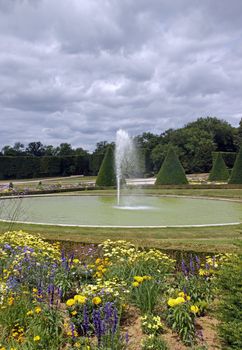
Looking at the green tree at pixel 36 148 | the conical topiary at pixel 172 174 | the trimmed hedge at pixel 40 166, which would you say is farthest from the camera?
the green tree at pixel 36 148

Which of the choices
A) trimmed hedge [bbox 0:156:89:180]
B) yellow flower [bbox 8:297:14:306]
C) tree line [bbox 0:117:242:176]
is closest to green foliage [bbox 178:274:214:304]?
yellow flower [bbox 8:297:14:306]

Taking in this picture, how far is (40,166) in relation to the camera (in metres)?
48.0

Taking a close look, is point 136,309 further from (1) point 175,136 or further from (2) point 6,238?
(1) point 175,136

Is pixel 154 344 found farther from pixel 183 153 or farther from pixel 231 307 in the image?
pixel 183 153

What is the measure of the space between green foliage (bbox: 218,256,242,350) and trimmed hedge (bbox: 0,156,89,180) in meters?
44.6

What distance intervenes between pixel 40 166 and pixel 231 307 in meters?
46.3

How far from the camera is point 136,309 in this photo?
13.5 feet

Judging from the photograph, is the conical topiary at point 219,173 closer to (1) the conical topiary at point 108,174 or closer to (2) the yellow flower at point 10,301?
(1) the conical topiary at point 108,174

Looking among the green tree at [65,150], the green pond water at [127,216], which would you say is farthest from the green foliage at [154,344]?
the green tree at [65,150]

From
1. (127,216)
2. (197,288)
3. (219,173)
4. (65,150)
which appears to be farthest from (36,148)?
(197,288)

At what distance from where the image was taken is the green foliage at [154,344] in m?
3.23

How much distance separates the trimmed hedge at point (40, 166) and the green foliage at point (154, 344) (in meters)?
44.6

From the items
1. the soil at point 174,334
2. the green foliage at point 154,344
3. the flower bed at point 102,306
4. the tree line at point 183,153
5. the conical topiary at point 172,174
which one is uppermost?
the tree line at point 183,153

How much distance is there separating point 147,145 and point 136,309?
57.4m
